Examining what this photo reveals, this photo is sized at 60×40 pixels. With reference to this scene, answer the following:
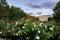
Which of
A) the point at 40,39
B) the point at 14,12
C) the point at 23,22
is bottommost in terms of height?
the point at 40,39

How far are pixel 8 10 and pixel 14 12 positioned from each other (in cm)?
217

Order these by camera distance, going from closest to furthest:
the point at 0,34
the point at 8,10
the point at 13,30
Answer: the point at 13,30, the point at 0,34, the point at 8,10

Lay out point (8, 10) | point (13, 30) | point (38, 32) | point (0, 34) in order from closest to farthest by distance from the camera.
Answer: point (38, 32) < point (13, 30) < point (0, 34) < point (8, 10)

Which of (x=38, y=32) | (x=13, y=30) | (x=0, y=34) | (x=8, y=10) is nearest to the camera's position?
(x=38, y=32)

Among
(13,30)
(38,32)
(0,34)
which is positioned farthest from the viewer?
(0,34)

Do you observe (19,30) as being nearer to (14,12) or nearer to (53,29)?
(53,29)

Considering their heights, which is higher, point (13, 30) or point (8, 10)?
point (8, 10)

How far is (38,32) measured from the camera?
10.1 meters

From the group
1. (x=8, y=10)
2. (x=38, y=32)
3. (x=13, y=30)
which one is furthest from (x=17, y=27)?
(x=8, y=10)

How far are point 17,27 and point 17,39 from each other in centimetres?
56

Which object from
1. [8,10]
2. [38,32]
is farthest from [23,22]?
[8,10]

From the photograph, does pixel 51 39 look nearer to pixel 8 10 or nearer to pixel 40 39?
pixel 40 39

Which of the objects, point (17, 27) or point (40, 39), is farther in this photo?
point (17, 27)

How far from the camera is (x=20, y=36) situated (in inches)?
414
